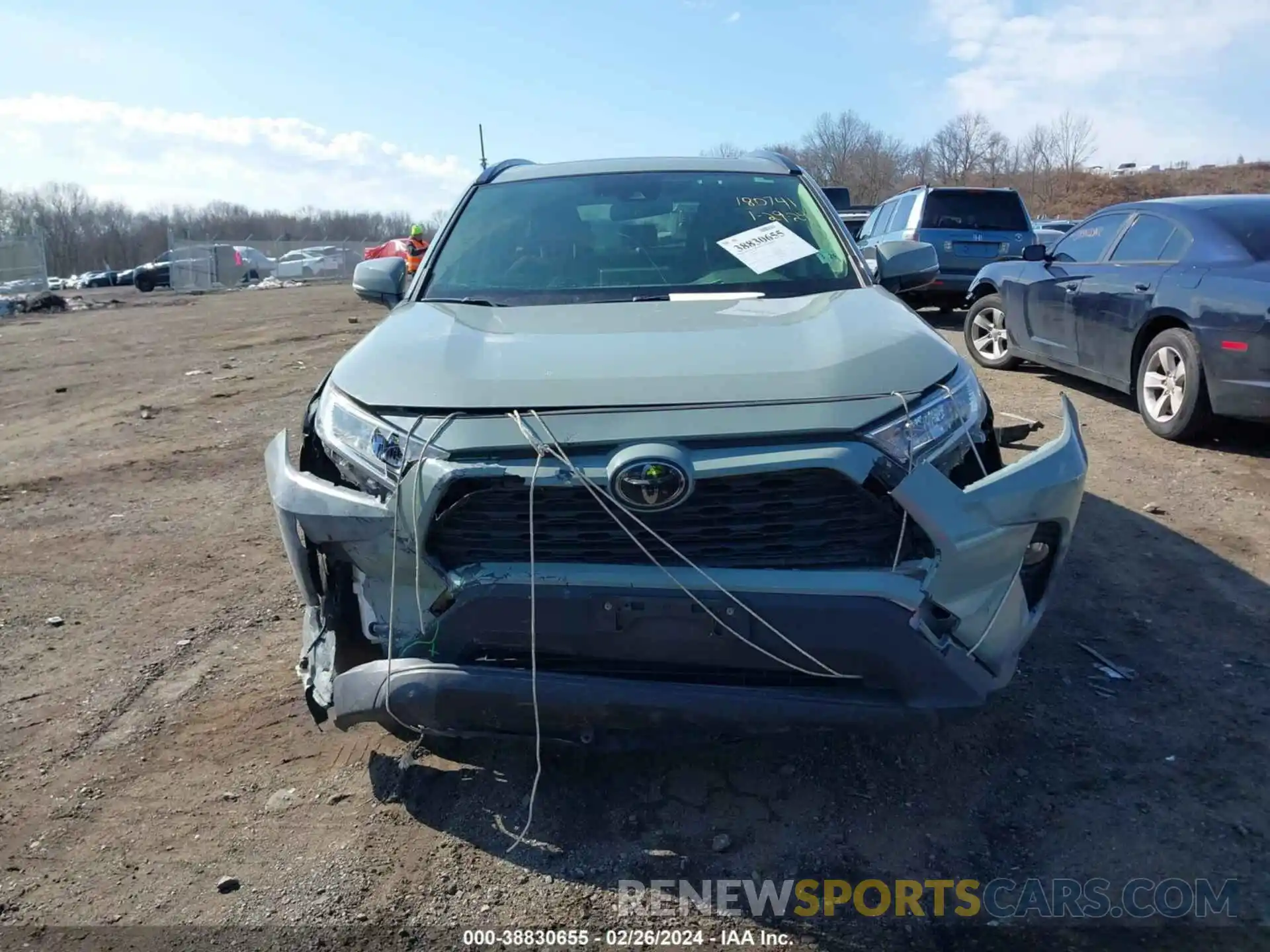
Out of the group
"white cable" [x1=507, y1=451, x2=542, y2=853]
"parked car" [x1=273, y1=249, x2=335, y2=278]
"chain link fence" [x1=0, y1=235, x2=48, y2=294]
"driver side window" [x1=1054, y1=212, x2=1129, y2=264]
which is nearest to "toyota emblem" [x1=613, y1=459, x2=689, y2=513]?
"white cable" [x1=507, y1=451, x2=542, y2=853]

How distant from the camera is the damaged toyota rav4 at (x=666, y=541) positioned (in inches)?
92.3

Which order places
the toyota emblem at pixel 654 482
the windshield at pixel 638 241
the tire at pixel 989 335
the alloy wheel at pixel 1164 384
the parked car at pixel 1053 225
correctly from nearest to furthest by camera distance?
the toyota emblem at pixel 654 482
the windshield at pixel 638 241
the alloy wheel at pixel 1164 384
the tire at pixel 989 335
the parked car at pixel 1053 225

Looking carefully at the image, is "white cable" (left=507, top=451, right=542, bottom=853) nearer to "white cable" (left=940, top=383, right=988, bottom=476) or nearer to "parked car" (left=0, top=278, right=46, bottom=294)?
"white cable" (left=940, top=383, right=988, bottom=476)

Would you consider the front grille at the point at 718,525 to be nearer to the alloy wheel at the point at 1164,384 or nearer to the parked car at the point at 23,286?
the alloy wheel at the point at 1164,384

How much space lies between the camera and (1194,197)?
7.01m

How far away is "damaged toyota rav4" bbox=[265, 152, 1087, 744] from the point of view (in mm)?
2344

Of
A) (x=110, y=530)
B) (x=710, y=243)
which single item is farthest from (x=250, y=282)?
(x=710, y=243)

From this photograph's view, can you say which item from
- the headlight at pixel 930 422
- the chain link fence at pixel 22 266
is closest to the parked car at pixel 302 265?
the chain link fence at pixel 22 266

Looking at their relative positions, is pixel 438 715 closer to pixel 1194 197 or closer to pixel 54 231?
pixel 1194 197

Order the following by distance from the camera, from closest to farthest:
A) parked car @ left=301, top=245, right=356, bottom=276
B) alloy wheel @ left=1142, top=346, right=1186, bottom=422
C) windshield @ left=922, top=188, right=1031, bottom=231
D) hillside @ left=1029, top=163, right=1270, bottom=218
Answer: alloy wheel @ left=1142, top=346, right=1186, bottom=422, windshield @ left=922, top=188, right=1031, bottom=231, parked car @ left=301, top=245, right=356, bottom=276, hillside @ left=1029, top=163, right=1270, bottom=218

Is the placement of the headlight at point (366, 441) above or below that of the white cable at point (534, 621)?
above

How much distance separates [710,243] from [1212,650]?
97.9 inches

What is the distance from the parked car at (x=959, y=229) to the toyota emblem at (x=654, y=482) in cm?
1010

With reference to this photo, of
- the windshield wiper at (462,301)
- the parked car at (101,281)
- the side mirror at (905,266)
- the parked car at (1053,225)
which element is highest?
the parked car at (1053,225)
